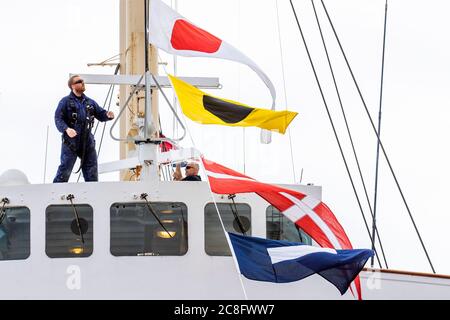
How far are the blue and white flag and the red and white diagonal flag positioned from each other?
29.7 inches

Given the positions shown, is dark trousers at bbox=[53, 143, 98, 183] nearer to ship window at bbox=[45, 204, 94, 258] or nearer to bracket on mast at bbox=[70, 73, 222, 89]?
ship window at bbox=[45, 204, 94, 258]

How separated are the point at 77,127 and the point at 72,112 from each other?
265 millimetres

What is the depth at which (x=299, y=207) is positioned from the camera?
22375 millimetres

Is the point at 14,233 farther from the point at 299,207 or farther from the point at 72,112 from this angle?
the point at 299,207

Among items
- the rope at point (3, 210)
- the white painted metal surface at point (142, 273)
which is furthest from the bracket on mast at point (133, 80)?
the rope at point (3, 210)

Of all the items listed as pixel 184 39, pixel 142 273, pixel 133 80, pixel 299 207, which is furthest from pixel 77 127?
pixel 299 207

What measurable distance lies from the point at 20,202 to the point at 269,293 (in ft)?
12.9

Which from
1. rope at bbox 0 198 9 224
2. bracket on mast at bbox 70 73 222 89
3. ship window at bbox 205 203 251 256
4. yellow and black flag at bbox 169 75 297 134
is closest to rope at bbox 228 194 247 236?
ship window at bbox 205 203 251 256

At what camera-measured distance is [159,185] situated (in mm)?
23109

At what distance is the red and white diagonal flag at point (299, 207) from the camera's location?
21969mm

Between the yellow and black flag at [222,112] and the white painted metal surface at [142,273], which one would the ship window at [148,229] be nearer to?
the white painted metal surface at [142,273]
